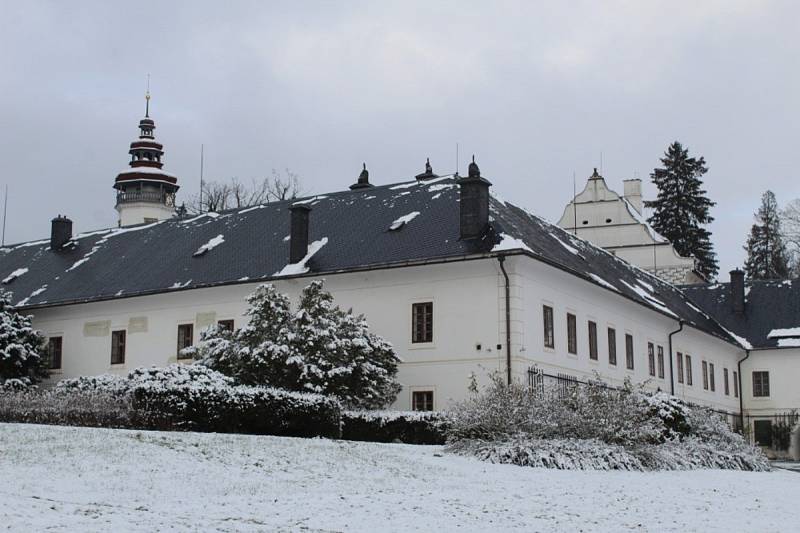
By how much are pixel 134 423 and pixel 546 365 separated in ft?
43.9

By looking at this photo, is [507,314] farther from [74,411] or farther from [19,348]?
[19,348]

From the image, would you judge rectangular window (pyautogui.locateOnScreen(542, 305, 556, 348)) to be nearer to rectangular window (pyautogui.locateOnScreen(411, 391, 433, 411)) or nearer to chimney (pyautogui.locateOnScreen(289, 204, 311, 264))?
rectangular window (pyautogui.locateOnScreen(411, 391, 433, 411))

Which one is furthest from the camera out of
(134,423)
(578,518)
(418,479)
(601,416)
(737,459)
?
(737,459)

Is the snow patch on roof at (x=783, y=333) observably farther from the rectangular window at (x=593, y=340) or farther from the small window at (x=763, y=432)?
A: the rectangular window at (x=593, y=340)

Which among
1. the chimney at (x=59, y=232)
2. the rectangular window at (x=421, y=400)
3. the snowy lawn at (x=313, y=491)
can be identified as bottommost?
the snowy lawn at (x=313, y=491)

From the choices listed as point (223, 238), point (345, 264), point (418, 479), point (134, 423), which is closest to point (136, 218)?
point (223, 238)

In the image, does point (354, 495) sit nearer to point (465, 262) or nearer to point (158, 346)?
point (465, 262)

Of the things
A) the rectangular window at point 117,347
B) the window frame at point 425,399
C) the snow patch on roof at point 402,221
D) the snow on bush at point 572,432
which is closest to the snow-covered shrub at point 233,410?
the snow on bush at point 572,432

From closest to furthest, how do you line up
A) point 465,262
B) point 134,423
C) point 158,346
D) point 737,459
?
point 134,423, point 737,459, point 465,262, point 158,346

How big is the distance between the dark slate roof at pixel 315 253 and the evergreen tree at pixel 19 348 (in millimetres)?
1536

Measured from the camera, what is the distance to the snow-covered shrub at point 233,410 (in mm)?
20359

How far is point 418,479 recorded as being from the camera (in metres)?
16.2

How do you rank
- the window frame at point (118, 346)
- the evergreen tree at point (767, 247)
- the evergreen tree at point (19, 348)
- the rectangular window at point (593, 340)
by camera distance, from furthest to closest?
the evergreen tree at point (767, 247)
the window frame at point (118, 346)
the evergreen tree at point (19, 348)
the rectangular window at point (593, 340)

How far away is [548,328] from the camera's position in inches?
1194
